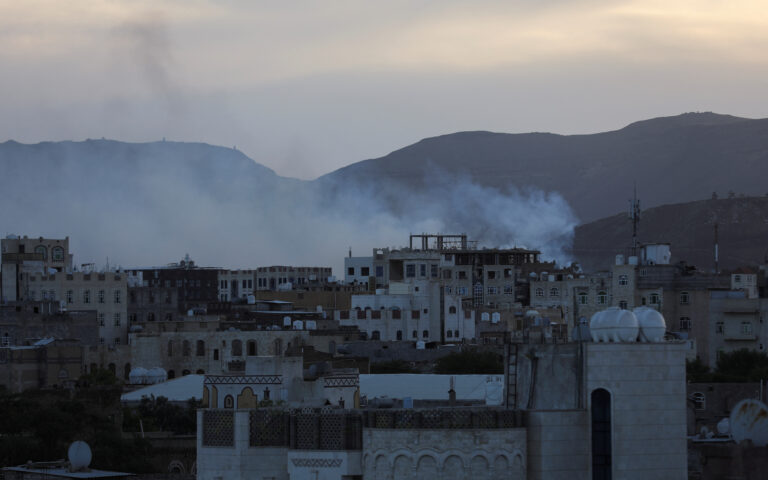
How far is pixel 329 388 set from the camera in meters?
61.4

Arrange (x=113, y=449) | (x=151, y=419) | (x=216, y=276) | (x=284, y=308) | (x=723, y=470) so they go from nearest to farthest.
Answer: (x=723, y=470) → (x=113, y=449) → (x=151, y=419) → (x=284, y=308) → (x=216, y=276)

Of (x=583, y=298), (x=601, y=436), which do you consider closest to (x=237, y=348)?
(x=583, y=298)

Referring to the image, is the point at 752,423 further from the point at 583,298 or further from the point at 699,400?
the point at 583,298

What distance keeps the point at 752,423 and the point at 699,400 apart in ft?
130

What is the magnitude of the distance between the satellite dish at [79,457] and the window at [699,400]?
32156 mm

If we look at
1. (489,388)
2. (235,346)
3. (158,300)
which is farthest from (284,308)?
(489,388)

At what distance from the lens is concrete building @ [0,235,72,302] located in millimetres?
141875

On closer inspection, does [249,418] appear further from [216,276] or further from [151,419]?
[216,276]

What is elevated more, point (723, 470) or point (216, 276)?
point (216, 276)

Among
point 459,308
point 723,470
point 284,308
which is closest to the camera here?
point 723,470

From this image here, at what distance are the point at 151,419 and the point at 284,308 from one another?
177 ft

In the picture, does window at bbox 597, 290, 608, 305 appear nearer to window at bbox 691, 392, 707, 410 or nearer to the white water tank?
window at bbox 691, 392, 707, 410

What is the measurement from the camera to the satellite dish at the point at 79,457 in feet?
212

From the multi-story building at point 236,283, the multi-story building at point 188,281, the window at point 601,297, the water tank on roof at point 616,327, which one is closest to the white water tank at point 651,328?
the water tank on roof at point 616,327
